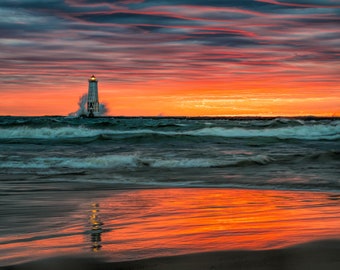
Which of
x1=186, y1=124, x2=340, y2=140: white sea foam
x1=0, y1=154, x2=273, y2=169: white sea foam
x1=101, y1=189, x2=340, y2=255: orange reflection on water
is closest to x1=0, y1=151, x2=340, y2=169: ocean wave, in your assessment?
x1=0, y1=154, x2=273, y2=169: white sea foam

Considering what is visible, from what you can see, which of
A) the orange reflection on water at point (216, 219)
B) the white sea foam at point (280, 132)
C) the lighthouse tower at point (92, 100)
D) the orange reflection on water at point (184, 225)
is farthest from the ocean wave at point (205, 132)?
the lighthouse tower at point (92, 100)

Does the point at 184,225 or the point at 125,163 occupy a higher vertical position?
the point at 125,163

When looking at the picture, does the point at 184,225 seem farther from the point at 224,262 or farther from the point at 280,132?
the point at 280,132

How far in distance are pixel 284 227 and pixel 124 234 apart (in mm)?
1358

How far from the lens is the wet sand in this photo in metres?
3.20

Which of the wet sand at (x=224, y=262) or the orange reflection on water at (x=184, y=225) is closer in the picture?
the wet sand at (x=224, y=262)

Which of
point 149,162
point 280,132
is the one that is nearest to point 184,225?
point 149,162

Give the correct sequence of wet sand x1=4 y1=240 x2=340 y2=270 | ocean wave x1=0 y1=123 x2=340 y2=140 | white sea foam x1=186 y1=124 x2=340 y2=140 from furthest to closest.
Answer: white sea foam x1=186 y1=124 x2=340 y2=140, ocean wave x1=0 y1=123 x2=340 y2=140, wet sand x1=4 y1=240 x2=340 y2=270

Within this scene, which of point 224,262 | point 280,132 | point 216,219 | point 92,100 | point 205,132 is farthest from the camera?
point 92,100

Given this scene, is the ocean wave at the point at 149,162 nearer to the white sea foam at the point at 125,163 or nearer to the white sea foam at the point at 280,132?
the white sea foam at the point at 125,163

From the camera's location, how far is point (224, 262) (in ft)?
10.8

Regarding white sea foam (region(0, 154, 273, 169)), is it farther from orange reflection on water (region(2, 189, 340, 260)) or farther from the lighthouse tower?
the lighthouse tower

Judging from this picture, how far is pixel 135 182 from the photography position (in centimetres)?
1024

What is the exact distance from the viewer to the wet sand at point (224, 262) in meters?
3.20
